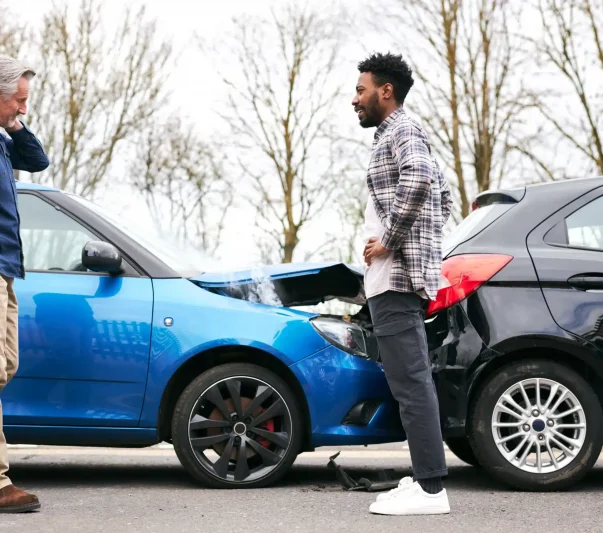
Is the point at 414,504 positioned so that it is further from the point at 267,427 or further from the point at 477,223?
the point at 477,223

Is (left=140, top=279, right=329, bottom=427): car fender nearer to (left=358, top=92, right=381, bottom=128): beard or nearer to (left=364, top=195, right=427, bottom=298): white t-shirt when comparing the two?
(left=364, top=195, right=427, bottom=298): white t-shirt

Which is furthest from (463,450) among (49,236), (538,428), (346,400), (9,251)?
(9,251)

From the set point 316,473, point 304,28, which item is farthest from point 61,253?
point 304,28

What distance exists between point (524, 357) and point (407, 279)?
932mm

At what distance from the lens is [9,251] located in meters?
4.36

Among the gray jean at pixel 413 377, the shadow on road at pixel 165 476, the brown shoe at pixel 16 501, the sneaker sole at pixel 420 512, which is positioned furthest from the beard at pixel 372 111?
the brown shoe at pixel 16 501

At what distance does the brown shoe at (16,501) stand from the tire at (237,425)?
0.81m

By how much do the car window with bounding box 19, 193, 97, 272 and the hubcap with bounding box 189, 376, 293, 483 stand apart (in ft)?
3.07

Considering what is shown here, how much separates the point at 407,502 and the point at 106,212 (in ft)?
7.41

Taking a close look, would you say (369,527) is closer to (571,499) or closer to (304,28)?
(571,499)

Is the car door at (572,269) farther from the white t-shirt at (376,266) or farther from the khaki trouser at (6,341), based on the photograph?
the khaki trouser at (6,341)

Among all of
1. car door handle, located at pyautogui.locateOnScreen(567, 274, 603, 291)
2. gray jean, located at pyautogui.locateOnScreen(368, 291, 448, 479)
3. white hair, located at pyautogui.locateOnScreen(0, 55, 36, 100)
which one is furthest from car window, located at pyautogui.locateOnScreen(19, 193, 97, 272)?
car door handle, located at pyautogui.locateOnScreen(567, 274, 603, 291)

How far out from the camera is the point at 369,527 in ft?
13.0

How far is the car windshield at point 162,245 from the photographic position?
16.9 ft
